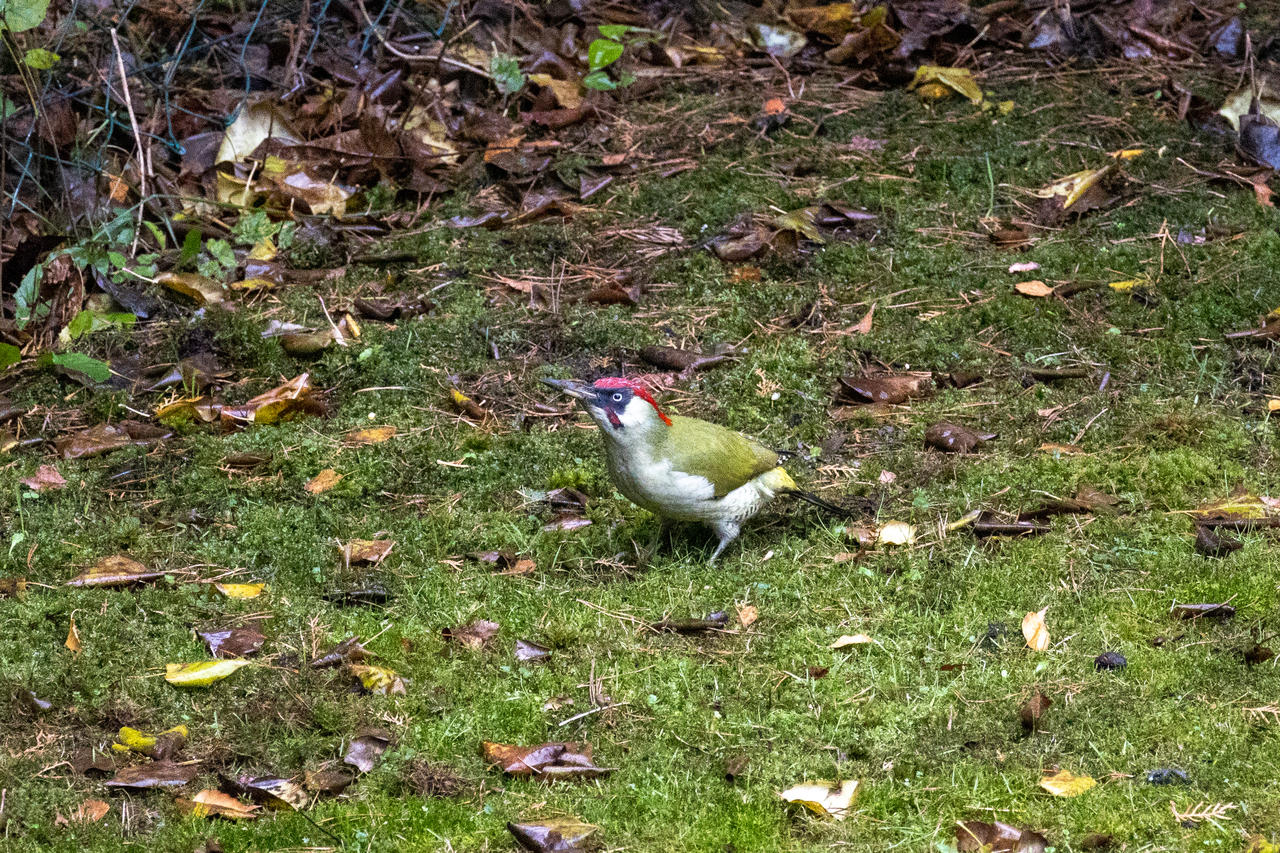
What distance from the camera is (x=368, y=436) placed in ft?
18.2

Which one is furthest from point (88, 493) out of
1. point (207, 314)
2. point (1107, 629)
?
point (1107, 629)

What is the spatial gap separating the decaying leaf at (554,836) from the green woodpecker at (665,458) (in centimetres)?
156

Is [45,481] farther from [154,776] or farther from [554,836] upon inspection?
[554,836]

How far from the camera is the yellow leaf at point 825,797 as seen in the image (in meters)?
3.48

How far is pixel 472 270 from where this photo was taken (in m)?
6.65

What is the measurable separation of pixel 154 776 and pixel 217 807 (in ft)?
0.81

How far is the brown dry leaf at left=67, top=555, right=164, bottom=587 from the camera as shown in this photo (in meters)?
4.60

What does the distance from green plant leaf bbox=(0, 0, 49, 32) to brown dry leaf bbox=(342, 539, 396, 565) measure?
2.58 meters

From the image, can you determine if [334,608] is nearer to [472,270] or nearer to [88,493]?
[88,493]

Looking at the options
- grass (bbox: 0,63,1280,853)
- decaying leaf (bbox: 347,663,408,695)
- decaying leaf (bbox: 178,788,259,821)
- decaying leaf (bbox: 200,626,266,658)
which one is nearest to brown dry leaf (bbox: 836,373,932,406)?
grass (bbox: 0,63,1280,853)

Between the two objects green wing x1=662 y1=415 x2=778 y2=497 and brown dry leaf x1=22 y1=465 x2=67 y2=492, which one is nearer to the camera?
green wing x1=662 y1=415 x2=778 y2=497

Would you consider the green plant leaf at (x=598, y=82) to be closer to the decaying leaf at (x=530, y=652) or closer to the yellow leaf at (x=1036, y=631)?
the decaying leaf at (x=530, y=652)

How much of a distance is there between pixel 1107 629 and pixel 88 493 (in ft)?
13.5

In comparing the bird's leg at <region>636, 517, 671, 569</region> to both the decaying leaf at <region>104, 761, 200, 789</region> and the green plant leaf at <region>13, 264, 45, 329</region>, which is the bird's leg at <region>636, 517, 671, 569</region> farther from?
the green plant leaf at <region>13, 264, 45, 329</region>
